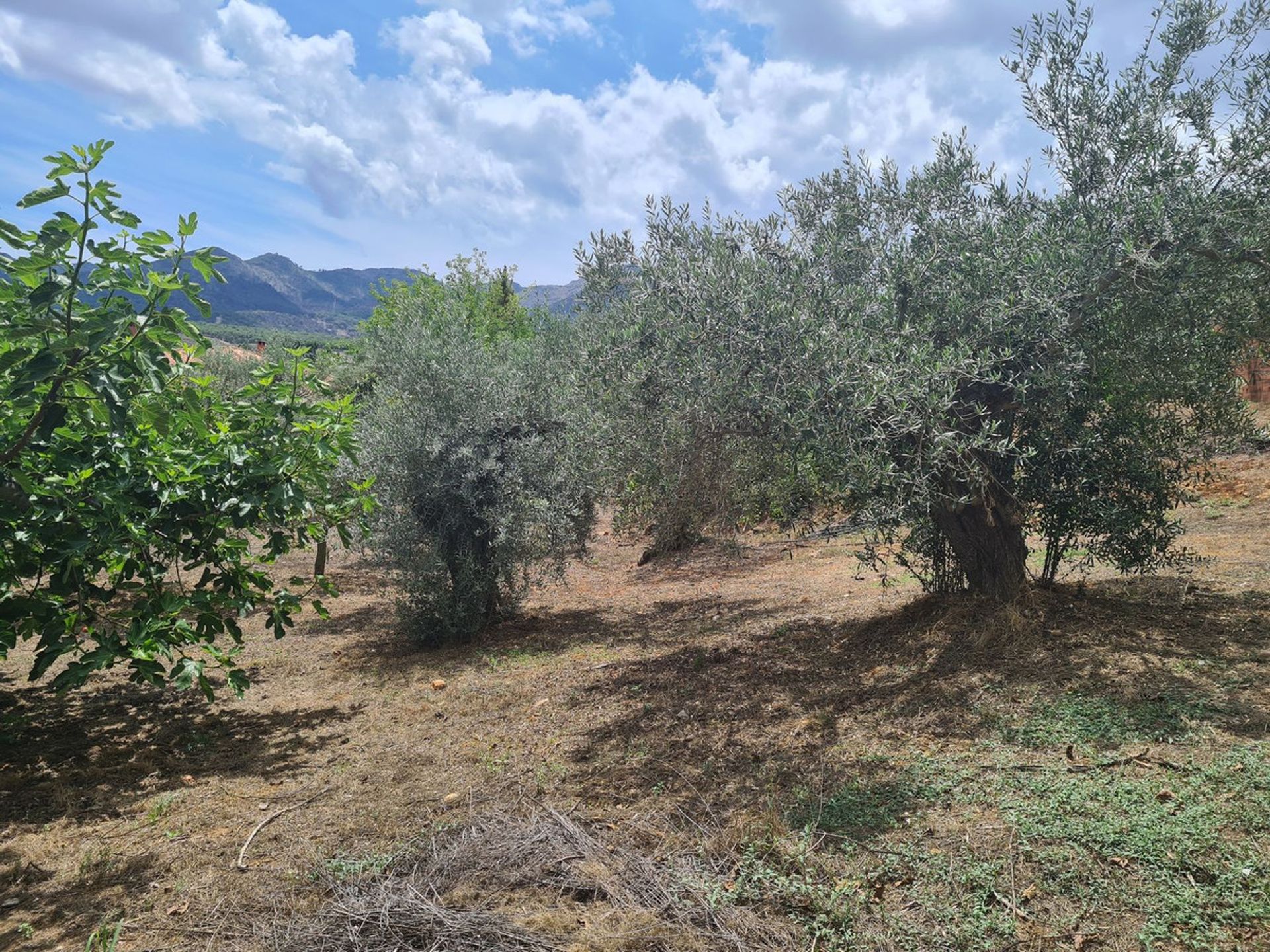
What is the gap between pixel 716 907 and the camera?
3.71m

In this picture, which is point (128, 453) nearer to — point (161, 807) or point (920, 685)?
point (161, 807)

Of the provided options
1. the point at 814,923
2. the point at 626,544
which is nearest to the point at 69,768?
the point at 814,923

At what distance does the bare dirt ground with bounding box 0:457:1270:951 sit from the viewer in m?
4.10

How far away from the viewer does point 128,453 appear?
17.9 feet

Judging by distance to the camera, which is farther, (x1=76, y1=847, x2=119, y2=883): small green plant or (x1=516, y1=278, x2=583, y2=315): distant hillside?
(x1=516, y1=278, x2=583, y2=315): distant hillside

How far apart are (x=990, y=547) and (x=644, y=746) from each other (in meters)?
3.51

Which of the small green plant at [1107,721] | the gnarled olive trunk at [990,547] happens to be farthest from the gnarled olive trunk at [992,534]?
the small green plant at [1107,721]

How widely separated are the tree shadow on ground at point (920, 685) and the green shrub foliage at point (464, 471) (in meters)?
2.70

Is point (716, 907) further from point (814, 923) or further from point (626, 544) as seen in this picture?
point (626, 544)

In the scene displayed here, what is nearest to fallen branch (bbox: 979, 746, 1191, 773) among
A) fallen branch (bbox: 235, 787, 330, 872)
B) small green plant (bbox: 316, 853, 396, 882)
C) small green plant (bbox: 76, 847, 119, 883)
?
small green plant (bbox: 316, 853, 396, 882)

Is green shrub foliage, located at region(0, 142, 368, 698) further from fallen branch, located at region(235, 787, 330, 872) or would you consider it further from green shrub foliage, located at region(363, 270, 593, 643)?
green shrub foliage, located at region(363, 270, 593, 643)

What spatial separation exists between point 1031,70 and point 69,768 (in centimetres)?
933

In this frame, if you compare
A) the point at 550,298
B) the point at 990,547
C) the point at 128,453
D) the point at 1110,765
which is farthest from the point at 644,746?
the point at 550,298

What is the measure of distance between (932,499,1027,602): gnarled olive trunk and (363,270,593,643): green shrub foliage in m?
4.27
